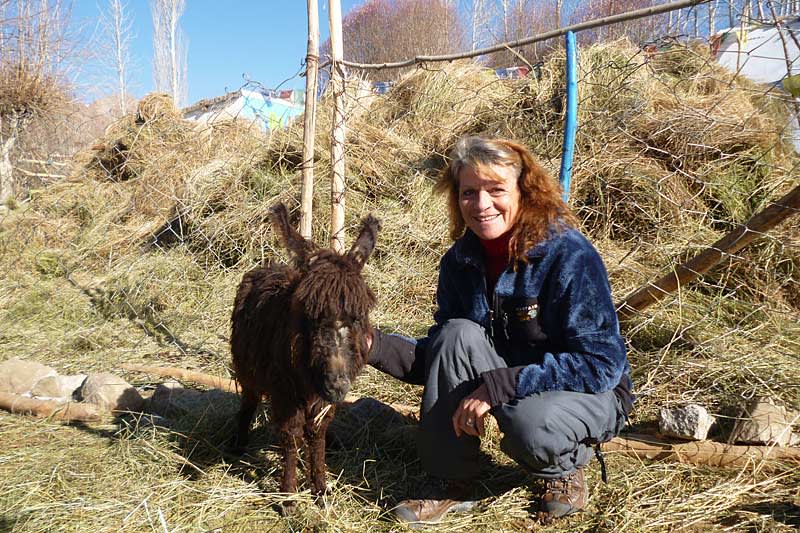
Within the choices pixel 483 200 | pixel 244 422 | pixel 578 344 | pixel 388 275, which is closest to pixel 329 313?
pixel 483 200

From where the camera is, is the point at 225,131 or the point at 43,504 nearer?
the point at 43,504

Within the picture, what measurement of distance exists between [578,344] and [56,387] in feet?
12.6

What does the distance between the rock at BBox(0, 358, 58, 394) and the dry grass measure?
397 millimetres

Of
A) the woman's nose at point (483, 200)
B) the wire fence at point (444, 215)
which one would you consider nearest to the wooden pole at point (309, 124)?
the wire fence at point (444, 215)

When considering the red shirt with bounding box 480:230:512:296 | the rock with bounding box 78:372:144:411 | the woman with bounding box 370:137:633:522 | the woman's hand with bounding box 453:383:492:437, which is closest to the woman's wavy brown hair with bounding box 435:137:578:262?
the woman with bounding box 370:137:633:522

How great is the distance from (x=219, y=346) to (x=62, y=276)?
10.8 feet

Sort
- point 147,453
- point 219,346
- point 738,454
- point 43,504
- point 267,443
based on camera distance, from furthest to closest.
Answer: point 219,346, point 267,443, point 147,453, point 738,454, point 43,504

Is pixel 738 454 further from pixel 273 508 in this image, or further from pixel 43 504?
pixel 43 504

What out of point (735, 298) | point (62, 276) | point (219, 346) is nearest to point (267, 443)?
point (219, 346)

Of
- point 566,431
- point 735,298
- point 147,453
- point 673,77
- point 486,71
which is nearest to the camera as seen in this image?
point 566,431

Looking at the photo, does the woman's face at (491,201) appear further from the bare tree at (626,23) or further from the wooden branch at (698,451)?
the bare tree at (626,23)

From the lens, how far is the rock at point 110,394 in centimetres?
380

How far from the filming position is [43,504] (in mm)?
2641

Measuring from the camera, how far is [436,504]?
8.86 ft
